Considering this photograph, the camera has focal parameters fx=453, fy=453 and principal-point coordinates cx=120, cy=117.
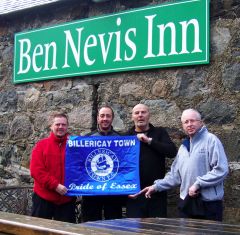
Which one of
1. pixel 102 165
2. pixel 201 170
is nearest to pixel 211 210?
pixel 201 170

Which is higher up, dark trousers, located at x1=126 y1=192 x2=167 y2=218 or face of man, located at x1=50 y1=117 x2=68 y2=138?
face of man, located at x1=50 y1=117 x2=68 y2=138

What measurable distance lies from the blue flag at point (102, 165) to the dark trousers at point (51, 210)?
6.7 inches

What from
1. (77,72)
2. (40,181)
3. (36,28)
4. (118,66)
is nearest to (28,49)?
(36,28)

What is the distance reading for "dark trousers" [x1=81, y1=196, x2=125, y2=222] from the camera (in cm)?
436

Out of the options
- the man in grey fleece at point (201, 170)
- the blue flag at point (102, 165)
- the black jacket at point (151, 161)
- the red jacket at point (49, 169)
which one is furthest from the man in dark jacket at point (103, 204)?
the man in grey fleece at point (201, 170)

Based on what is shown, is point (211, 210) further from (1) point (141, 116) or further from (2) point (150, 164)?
(1) point (141, 116)

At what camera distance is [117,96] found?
511 cm

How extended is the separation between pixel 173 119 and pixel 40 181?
149 centimetres

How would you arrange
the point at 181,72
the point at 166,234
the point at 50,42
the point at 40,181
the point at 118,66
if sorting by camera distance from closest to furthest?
the point at 166,234 → the point at 40,181 → the point at 181,72 → the point at 118,66 → the point at 50,42

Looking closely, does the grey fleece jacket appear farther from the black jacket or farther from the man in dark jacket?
the man in dark jacket

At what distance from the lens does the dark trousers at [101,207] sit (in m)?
4.36

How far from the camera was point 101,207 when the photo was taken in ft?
14.5

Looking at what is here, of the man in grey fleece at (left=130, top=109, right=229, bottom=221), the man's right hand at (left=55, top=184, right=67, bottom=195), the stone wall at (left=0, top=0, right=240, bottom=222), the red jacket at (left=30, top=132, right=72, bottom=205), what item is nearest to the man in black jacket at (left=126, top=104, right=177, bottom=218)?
the man in grey fleece at (left=130, top=109, right=229, bottom=221)

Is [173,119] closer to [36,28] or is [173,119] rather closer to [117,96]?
[117,96]
